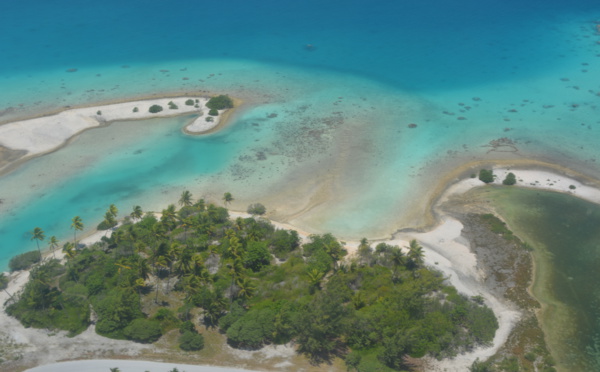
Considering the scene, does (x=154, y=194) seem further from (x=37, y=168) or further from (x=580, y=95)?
(x=580, y=95)

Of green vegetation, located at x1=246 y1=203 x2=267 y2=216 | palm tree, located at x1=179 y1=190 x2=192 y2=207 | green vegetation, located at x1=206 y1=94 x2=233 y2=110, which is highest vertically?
green vegetation, located at x1=206 y1=94 x2=233 y2=110

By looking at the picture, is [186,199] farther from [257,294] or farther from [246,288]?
[246,288]

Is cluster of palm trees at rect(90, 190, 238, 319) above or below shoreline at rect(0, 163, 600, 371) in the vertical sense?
above

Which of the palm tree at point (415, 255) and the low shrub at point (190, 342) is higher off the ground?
the palm tree at point (415, 255)

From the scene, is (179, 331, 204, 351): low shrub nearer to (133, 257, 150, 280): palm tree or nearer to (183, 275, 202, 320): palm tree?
(183, 275, 202, 320): palm tree

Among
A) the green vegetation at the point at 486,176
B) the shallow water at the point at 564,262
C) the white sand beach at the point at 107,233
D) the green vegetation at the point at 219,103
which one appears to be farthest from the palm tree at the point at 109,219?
the green vegetation at the point at 486,176

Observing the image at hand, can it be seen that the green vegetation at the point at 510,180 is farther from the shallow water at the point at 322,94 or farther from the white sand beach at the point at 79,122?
the white sand beach at the point at 79,122

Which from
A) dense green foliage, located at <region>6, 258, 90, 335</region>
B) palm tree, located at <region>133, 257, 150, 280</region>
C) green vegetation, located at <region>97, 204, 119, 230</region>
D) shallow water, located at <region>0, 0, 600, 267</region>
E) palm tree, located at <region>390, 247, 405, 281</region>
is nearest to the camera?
dense green foliage, located at <region>6, 258, 90, 335</region>

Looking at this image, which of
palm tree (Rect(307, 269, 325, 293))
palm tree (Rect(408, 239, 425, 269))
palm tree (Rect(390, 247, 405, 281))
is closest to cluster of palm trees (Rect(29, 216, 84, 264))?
palm tree (Rect(307, 269, 325, 293))
